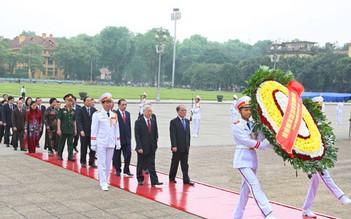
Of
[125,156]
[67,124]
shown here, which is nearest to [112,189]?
[125,156]

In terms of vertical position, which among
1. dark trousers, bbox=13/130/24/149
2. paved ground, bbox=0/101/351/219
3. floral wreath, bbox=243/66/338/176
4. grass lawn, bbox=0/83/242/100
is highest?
floral wreath, bbox=243/66/338/176

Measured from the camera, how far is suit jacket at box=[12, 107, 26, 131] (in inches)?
559

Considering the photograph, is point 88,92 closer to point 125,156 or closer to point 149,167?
point 125,156

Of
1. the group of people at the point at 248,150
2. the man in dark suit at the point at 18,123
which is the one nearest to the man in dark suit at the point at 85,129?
the man in dark suit at the point at 18,123

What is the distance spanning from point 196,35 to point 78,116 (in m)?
171

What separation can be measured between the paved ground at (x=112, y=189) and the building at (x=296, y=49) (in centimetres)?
8603

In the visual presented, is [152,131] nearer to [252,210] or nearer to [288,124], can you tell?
[252,210]

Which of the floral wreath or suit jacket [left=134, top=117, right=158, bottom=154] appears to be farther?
suit jacket [left=134, top=117, right=158, bottom=154]

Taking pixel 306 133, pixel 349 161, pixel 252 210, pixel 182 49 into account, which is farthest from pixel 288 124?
pixel 182 49

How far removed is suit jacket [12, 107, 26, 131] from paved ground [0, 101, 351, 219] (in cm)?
76

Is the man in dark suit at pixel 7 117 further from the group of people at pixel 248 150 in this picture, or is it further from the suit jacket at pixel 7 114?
the group of people at pixel 248 150

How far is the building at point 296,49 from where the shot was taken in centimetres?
9812

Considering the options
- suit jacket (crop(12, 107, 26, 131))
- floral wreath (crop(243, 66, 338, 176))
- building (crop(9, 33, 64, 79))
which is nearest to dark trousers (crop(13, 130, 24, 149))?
suit jacket (crop(12, 107, 26, 131))

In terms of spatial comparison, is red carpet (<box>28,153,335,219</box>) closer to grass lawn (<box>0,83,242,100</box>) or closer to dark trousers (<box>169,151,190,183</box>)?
dark trousers (<box>169,151,190,183</box>)
